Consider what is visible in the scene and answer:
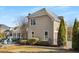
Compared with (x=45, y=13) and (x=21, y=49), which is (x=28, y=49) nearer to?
(x=21, y=49)

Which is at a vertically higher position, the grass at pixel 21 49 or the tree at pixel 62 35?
the tree at pixel 62 35

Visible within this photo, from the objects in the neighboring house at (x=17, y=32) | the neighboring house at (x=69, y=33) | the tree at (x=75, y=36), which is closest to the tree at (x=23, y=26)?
the neighboring house at (x=17, y=32)

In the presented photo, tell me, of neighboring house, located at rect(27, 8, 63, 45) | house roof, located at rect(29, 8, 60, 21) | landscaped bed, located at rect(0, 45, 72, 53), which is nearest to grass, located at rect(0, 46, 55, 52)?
landscaped bed, located at rect(0, 45, 72, 53)

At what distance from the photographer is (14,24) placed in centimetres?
344

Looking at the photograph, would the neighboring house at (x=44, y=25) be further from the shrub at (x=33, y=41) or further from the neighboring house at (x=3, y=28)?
the neighboring house at (x=3, y=28)

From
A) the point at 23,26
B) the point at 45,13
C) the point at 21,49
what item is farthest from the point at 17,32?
the point at 45,13

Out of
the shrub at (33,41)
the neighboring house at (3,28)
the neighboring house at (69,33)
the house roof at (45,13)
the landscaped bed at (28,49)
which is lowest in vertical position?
the landscaped bed at (28,49)

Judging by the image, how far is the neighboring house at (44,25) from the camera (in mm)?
3459

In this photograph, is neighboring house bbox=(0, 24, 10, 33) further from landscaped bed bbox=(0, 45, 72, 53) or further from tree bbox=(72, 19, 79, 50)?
tree bbox=(72, 19, 79, 50)

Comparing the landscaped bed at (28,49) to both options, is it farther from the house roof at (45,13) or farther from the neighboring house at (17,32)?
the house roof at (45,13)
